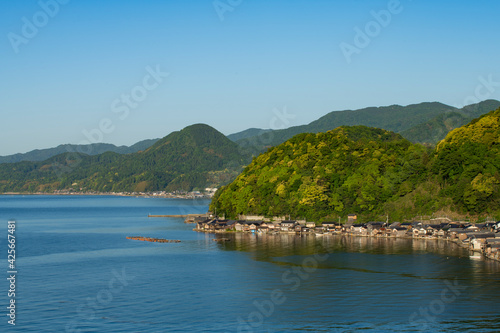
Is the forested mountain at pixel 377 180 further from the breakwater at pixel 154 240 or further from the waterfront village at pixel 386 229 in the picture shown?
the breakwater at pixel 154 240

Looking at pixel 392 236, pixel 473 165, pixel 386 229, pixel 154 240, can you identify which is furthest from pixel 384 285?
pixel 473 165

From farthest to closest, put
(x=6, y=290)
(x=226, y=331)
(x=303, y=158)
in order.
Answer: (x=303, y=158)
(x=6, y=290)
(x=226, y=331)

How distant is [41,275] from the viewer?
166 feet

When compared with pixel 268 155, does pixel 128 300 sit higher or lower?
lower

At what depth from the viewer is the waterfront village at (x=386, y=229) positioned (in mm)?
61875

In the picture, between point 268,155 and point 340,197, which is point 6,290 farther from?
point 268,155

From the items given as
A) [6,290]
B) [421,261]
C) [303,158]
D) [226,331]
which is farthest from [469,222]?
[6,290]

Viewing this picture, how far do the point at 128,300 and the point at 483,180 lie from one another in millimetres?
59328
